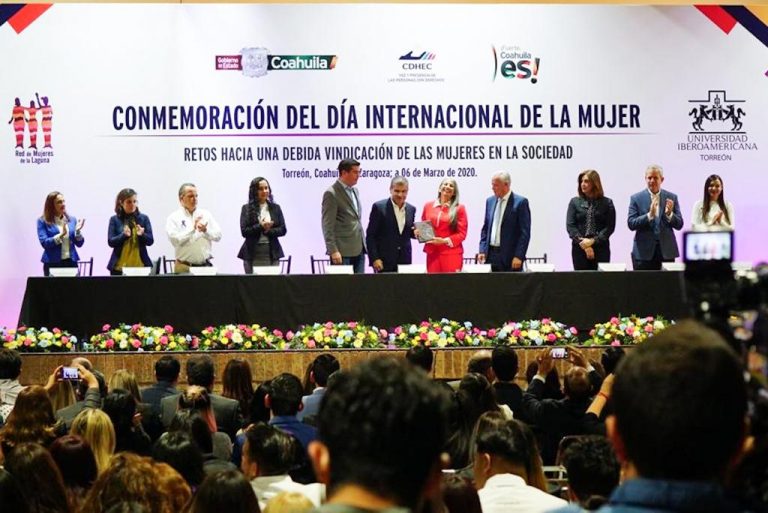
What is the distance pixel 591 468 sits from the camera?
11.0 ft

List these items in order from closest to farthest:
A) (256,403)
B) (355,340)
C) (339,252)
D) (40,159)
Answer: (256,403) < (355,340) < (339,252) < (40,159)

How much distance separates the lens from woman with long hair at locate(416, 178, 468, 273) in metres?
10.9

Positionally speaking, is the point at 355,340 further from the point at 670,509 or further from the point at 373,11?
the point at 670,509

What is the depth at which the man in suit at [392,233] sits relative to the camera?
1113 cm

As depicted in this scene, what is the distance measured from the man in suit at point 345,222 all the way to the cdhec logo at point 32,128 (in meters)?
3.69

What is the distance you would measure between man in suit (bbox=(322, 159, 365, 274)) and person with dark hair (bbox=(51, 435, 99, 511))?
742 cm

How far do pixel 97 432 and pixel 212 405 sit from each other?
4.11 ft

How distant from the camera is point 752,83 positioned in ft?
45.1

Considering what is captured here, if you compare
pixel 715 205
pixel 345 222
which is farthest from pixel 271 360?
pixel 715 205

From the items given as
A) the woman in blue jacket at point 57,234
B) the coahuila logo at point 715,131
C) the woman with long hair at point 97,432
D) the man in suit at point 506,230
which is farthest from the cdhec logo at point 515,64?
the woman with long hair at point 97,432

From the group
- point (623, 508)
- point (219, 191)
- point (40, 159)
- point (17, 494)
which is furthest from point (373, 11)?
point (623, 508)

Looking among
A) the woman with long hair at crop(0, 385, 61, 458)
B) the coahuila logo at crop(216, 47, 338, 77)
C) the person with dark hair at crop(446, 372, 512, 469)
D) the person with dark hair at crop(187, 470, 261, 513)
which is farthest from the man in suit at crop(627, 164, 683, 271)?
the person with dark hair at crop(187, 470, 261, 513)

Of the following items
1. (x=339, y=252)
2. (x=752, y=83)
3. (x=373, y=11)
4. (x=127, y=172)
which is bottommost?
(x=339, y=252)

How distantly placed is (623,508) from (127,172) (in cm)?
Result: 1231
